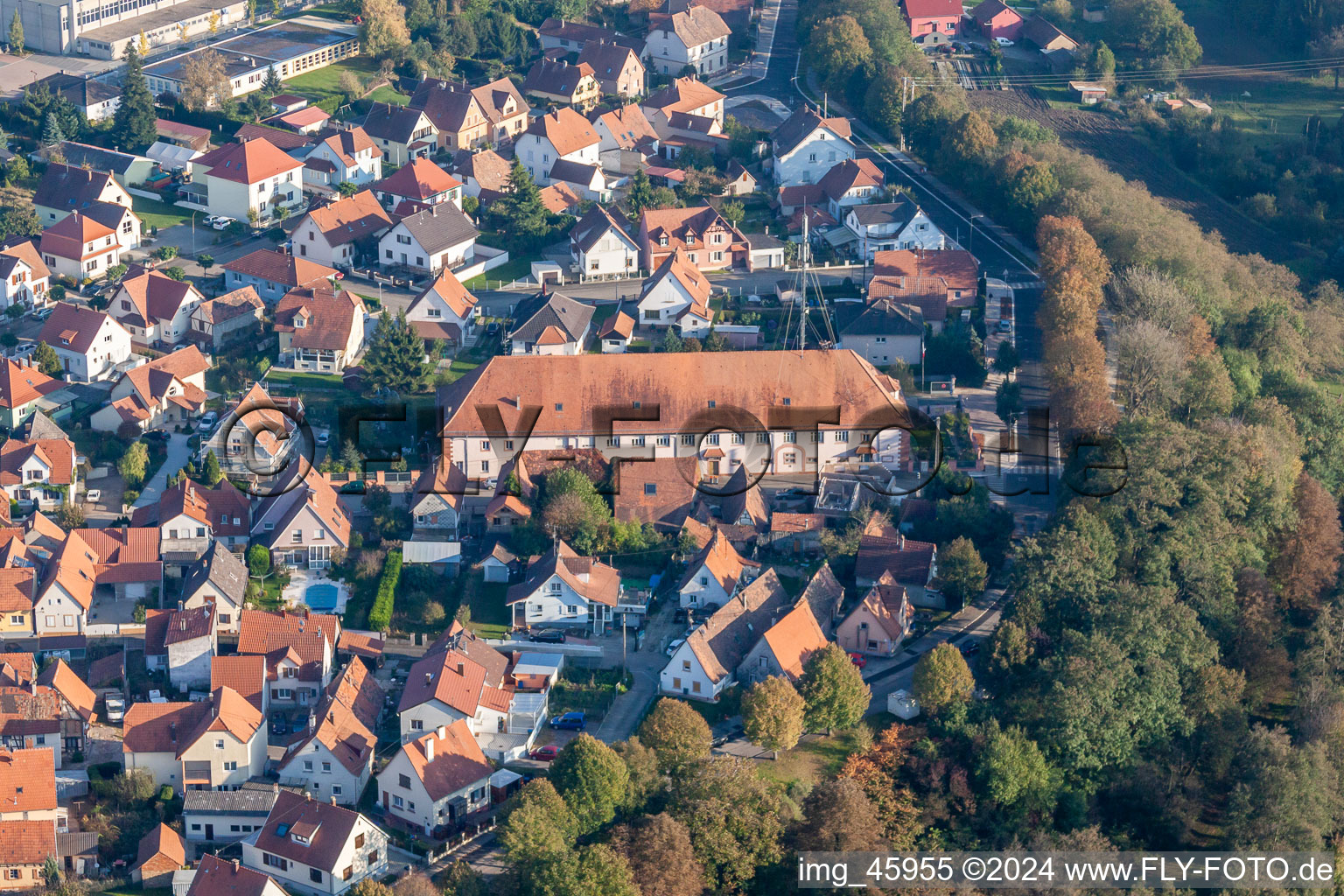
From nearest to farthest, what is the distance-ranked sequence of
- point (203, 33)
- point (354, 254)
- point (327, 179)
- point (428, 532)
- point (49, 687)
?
point (49, 687) < point (428, 532) < point (354, 254) < point (327, 179) < point (203, 33)

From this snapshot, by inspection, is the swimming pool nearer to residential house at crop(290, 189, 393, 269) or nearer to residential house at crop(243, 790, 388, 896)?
residential house at crop(243, 790, 388, 896)

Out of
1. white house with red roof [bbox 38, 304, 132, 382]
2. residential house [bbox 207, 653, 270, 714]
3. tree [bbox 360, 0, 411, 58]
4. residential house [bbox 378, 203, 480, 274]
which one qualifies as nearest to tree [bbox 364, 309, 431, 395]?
residential house [bbox 378, 203, 480, 274]

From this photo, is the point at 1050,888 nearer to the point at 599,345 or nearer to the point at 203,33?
the point at 599,345

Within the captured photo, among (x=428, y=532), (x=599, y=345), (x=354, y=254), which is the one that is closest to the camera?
(x=428, y=532)

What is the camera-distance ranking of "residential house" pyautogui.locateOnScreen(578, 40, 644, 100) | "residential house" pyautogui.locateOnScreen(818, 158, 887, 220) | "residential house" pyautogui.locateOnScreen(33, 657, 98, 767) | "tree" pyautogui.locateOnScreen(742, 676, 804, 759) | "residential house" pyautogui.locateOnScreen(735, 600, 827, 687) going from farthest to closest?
"residential house" pyautogui.locateOnScreen(578, 40, 644, 100) < "residential house" pyautogui.locateOnScreen(818, 158, 887, 220) < "residential house" pyautogui.locateOnScreen(735, 600, 827, 687) < "residential house" pyautogui.locateOnScreen(33, 657, 98, 767) < "tree" pyautogui.locateOnScreen(742, 676, 804, 759)

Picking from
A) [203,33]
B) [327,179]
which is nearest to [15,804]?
[327,179]
